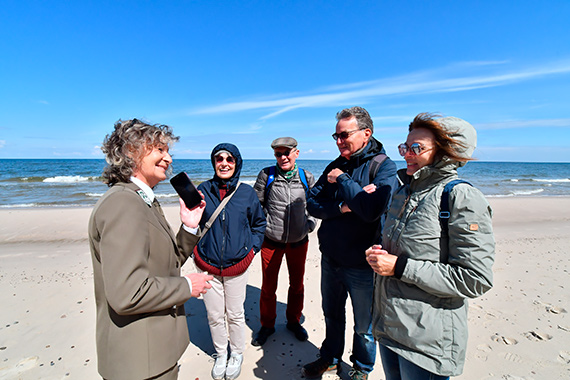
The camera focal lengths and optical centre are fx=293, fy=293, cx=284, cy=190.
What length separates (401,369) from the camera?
6.16ft

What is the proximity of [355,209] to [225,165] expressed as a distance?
1435 millimetres

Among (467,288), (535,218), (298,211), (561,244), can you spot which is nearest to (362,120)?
(298,211)

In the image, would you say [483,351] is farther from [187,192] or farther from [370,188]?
[187,192]

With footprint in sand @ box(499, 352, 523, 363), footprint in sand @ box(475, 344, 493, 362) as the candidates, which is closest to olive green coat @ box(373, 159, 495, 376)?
footprint in sand @ box(475, 344, 493, 362)

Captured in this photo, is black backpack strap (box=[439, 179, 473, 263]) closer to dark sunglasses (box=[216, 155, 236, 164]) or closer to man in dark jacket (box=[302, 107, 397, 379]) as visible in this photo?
man in dark jacket (box=[302, 107, 397, 379])

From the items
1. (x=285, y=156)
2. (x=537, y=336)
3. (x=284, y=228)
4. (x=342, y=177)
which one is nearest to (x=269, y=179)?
(x=285, y=156)

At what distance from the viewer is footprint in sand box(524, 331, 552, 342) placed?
347 centimetres

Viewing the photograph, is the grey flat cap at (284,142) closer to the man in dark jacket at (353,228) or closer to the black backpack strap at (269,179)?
the black backpack strap at (269,179)

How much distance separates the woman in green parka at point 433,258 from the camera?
1576mm

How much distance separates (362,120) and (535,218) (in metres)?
A: 11.6

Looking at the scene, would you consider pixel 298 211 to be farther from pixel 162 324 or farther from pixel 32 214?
pixel 32 214

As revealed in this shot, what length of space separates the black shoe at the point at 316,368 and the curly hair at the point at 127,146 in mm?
2591

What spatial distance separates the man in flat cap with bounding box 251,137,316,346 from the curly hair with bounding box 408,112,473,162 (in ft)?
6.54

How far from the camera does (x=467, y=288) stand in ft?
5.18
